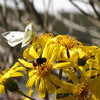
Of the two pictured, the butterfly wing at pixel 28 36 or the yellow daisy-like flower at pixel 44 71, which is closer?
the yellow daisy-like flower at pixel 44 71

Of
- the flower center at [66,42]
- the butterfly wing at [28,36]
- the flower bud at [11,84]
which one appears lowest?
the flower bud at [11,84]

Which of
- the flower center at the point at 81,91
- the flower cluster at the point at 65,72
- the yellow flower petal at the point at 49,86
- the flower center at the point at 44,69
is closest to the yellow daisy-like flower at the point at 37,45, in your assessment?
the flower cluster at the point at 65,72

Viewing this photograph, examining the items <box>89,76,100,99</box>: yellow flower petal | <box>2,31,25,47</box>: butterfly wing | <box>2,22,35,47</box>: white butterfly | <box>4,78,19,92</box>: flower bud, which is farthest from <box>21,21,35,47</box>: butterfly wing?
<box>89,76,100,99</box>: yellow flower petal

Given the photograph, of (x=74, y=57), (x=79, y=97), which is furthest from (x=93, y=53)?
(x=79, y=97)

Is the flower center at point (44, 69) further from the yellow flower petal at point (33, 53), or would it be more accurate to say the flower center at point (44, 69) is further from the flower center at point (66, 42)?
the flower center at point (66, 42)

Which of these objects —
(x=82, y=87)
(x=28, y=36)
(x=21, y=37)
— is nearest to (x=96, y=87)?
(x=82, y=87)

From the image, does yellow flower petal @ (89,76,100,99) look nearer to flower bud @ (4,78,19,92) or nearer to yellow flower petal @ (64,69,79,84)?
yellow flower petal @ (64,69,79,84)

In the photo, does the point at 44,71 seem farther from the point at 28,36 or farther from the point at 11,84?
the point at 28,36

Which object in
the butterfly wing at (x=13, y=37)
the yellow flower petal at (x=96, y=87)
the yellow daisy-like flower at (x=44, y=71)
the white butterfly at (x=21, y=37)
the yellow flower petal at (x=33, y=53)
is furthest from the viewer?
the butterfly wing at (x=13, y=37)
